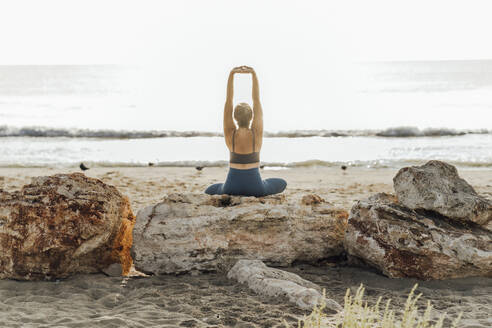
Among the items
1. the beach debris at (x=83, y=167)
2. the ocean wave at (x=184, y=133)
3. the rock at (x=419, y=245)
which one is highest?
the ocean wave at (x=184, y=133)

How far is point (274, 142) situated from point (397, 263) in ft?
48.2

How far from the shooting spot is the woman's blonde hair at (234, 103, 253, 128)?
18.9 ft

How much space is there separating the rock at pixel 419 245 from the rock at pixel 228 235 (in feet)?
1.49

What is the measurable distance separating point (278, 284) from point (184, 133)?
17783 mm

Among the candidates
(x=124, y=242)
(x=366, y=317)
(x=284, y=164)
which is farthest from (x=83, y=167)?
(x=366, y=317)

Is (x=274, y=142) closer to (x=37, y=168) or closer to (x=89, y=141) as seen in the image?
(x=89, y=141)

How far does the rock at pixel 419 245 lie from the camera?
468 cm

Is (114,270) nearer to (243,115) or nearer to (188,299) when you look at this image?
(188,299)

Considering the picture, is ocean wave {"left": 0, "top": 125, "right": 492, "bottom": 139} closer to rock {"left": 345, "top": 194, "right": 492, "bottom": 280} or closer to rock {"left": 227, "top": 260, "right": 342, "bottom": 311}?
rock {"left": 345, "top": 194, "right": 492, "bottom": 280}

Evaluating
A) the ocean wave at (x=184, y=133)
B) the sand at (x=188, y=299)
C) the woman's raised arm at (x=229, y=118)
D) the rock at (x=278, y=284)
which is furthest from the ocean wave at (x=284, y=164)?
the rock at (x=278, y=284)

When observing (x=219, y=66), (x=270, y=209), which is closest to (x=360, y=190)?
(x=270, y=209)

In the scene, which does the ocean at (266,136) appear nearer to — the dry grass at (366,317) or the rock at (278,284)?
the rock at (278,284)

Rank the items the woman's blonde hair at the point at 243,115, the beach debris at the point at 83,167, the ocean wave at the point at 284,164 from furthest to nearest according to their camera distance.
A: the ocean wave at the point at 284,164 < the beach debris at the point at 83,167 < the woman's blonde hair at the point at 243,115

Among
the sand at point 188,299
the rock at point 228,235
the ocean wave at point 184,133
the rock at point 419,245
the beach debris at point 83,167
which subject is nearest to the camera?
the sand at point 188,299
